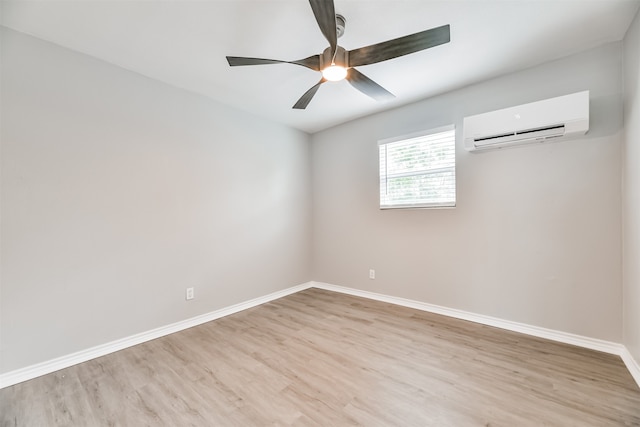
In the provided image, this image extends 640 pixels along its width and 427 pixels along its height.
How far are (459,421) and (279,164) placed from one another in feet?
10.9

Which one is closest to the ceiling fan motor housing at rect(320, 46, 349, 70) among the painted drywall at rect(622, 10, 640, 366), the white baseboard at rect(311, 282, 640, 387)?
the painted drywall at rect(622, 10, 640, 366)

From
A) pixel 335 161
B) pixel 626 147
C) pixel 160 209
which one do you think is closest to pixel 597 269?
pixel 626 147

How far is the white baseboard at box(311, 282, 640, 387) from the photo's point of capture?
198 cm

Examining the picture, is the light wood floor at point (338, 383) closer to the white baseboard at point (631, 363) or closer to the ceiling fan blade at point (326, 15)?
the white baseboard at point (631, 363)

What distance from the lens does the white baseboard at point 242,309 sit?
1.88 metres

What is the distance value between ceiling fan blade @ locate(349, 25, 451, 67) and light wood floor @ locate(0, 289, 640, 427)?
2.19 m

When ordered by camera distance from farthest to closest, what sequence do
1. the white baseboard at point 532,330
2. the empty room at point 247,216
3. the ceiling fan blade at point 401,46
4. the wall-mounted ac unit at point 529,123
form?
the wall-mounted ac unit at point 529,123, the white baseboard at point 532,330, the empty room at point 247,216, the ceiling fan blade at point 401,46

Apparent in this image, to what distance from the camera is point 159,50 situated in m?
2.13

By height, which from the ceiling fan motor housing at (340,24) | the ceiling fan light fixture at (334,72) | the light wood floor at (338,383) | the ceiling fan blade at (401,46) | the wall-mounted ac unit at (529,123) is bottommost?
the light wood floor at (338,383)

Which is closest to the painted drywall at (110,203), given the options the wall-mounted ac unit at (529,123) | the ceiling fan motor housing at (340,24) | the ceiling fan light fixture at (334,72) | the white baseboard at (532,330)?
the ceiling fan light fixture at (334,72)

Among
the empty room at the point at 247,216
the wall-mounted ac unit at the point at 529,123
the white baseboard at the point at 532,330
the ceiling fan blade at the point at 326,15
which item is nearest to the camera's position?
the ceiling fan blade at the point at 326,15

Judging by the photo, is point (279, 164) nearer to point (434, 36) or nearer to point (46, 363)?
point (434, 36)

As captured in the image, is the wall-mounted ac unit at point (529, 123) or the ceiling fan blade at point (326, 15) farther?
the wall-mounted ac unit at point (529, 123)

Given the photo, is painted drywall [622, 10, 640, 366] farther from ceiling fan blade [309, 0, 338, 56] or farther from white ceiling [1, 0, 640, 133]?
ceiling fan blade [309, 0, 338, 56]
